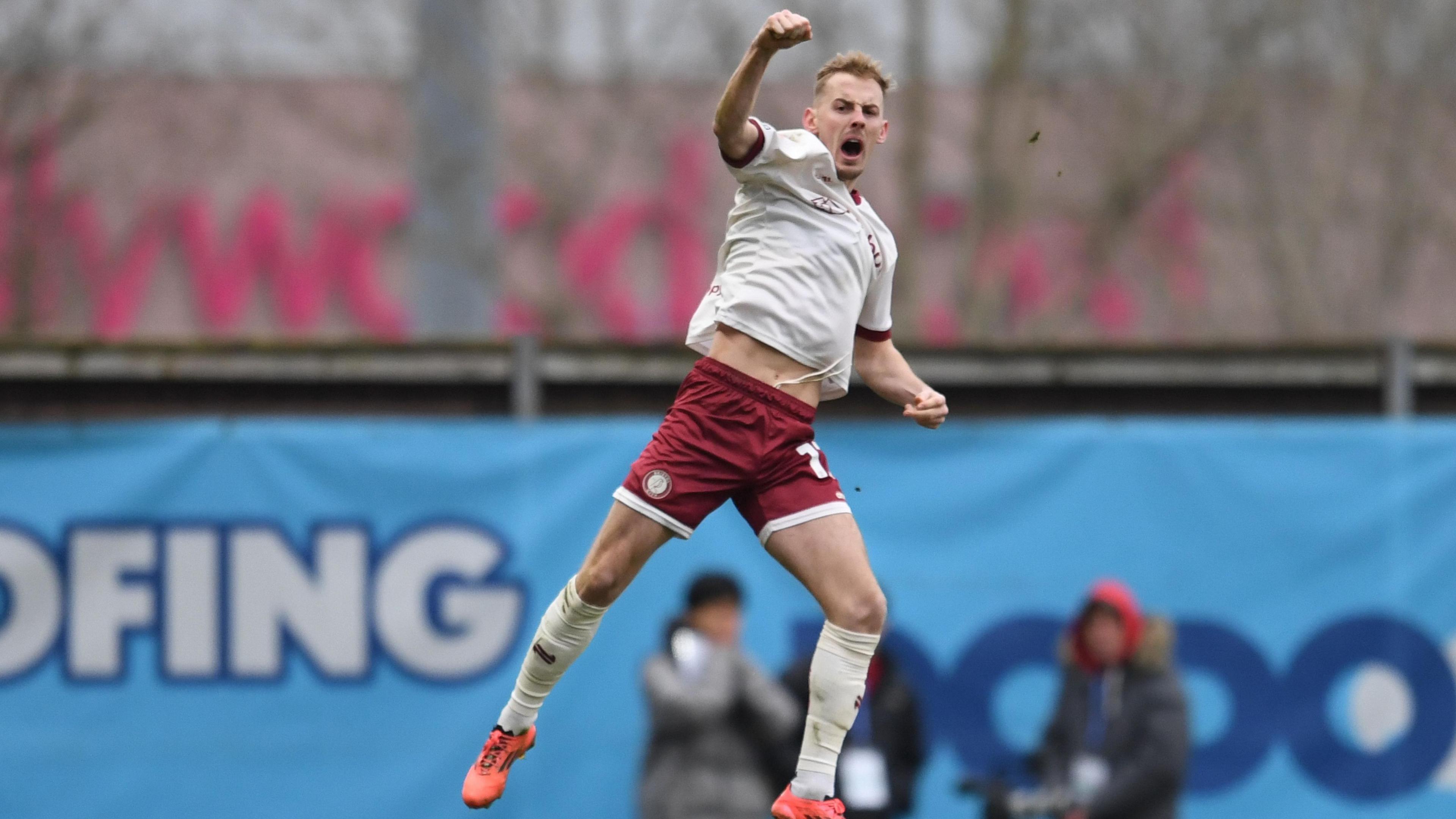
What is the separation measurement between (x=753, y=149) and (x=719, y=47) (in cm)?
1886

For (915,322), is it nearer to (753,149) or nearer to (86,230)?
(86,230)

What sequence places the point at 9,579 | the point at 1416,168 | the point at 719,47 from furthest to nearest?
the point at 1416,168, the point at 719,47, the point at 9,579

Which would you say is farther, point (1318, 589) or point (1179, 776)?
point (1318, 589)

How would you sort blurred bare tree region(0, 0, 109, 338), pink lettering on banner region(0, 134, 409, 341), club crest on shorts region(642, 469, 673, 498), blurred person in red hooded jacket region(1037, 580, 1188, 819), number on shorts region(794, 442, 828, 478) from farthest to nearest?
pink lettering on banner region(0, 134, 409, 341)
blurred bare tree region(0, 0, 109, 338)
blurred person in red hooded jacket region(1037, 580, 1188, 819)
number on shorts region(794, 442, 828, 478)
club crest on shorts region(642, 469, 673, 498)

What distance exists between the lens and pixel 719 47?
23.5m

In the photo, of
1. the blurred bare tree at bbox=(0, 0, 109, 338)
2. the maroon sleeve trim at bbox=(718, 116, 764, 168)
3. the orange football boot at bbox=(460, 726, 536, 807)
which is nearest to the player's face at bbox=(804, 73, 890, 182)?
the maroon sleeve trim at bbox=(718, 116, 764, 168)

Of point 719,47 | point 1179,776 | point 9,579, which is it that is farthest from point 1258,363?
point 719,47

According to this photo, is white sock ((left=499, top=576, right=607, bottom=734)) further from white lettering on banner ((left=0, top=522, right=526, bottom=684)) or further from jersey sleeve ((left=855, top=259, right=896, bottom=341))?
white lettering on banner ((left=0, top=522, right=526, bottom=684))

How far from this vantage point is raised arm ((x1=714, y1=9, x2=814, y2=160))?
461cm

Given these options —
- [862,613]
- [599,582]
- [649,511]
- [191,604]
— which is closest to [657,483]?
[649,511]

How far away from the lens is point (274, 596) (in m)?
10.5

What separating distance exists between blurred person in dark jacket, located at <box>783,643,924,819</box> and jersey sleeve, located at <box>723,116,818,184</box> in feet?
14.6

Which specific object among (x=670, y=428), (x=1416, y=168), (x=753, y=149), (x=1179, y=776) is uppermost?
(x=1416, y=168)

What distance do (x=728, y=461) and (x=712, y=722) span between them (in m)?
4.21
